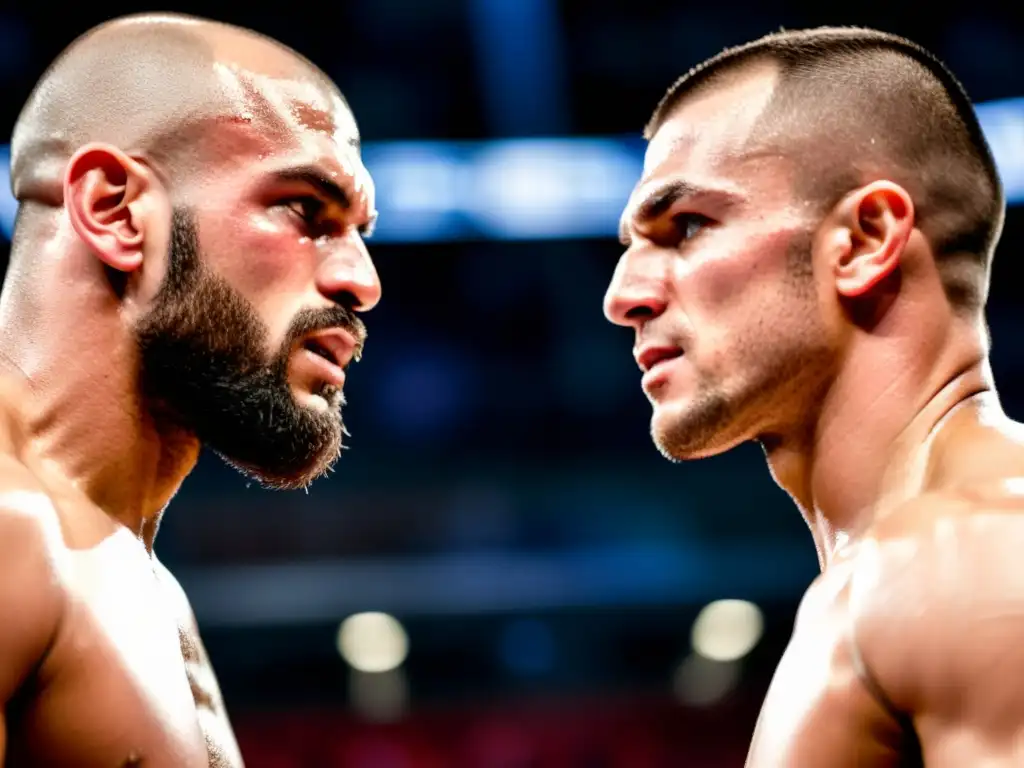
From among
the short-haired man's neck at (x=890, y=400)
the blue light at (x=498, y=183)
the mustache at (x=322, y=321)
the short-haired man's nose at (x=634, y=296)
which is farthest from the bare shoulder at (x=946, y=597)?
the blue light at (x=498, y=183)

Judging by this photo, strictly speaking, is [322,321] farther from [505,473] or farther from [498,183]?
[505,473]

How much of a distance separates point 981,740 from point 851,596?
23 cm

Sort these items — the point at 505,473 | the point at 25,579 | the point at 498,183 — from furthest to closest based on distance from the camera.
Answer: the point at 505,473
the point at 498,183
the point at 25,579

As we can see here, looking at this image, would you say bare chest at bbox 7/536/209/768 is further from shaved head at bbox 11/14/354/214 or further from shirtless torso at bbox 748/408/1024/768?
shirtless torso at bbox 748/408/1024/768

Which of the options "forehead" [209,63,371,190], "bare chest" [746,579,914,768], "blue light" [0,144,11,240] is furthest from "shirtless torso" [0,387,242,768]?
"blue light" [0,144,11,240]

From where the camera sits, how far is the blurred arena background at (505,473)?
607 cm

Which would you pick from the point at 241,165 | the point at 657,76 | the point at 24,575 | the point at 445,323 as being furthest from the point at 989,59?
the point at 24,575

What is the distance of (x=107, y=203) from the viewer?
178cm

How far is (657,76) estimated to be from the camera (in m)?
6.59

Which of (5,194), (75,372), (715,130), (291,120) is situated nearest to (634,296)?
(715,130)

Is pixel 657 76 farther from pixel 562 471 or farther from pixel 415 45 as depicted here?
pixel 562 471

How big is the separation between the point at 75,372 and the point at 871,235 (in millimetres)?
1061

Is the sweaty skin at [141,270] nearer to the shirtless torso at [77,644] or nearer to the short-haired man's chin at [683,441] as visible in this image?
the shirtless torso at [77,644]

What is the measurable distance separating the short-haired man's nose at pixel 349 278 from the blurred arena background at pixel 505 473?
3916 mm
